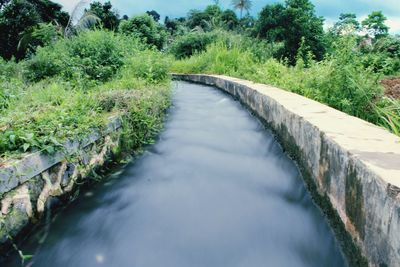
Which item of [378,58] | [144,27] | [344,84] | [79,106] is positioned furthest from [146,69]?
[144,27]

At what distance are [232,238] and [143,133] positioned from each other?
2.17 metres

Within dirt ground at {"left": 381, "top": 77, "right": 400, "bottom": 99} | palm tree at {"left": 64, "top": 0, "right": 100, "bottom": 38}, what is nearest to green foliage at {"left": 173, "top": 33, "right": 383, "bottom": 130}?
dirt ground at {"left": 381, "top": 77, "right": 400, "bottom": 99}

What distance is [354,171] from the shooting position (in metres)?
1.71

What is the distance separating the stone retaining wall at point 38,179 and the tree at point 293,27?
88.8 feet

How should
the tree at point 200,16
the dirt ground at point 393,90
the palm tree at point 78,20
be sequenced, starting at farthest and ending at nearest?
1. the tree at point 200,16
2. the palm tree at point 78,20
3. the dirt ground at point 393,90

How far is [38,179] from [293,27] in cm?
2932

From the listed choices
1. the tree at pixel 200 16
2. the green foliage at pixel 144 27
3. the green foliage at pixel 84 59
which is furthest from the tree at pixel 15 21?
the tree at pixel 200 16

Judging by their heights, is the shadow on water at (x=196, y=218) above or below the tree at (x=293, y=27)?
below

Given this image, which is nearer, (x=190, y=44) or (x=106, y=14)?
(x=190, y=44)

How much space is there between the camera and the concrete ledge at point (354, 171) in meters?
1.38

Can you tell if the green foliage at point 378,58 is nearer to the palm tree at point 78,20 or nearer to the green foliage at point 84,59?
the green foliage at point 84,59

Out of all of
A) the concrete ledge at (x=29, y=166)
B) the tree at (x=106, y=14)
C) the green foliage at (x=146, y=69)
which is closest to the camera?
the concrete ledge at (x=29, y=166)

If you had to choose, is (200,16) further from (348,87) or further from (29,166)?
(29,166)

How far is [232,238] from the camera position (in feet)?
7.25
